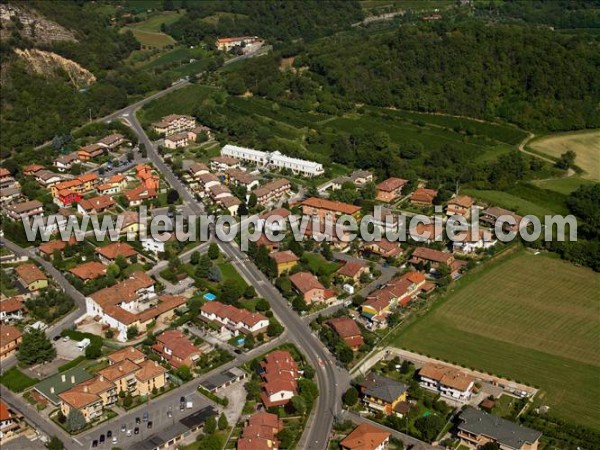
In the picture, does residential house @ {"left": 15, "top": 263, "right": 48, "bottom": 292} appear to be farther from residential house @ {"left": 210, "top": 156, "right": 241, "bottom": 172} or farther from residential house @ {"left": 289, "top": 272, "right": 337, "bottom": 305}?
residential house @ {"left": 210, "top": 156, "right": 241, "bottom": 172}

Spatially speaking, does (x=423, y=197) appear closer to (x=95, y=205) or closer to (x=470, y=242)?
(x=470, y=242)

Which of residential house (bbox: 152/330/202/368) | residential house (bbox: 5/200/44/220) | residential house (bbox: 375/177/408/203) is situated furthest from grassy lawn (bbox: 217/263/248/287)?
residential house (bbox: 5/200/44/220)

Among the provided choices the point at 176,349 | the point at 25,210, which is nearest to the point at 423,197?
the point at 176,349

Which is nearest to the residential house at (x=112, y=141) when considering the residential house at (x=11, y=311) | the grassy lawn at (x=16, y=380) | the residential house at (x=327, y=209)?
the residential house at (x=327, y=209)

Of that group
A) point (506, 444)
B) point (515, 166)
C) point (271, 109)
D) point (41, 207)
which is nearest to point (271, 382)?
point (506, 444)

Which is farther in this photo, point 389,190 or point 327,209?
point 389,190

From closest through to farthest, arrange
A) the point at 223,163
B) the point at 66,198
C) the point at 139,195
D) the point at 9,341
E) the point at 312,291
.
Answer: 1. the point at 9,341
2. the point at 312,291
3. the point at 66,198
4. the point at 139,195
5. the point at 223,163

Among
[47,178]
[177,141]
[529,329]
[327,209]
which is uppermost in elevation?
[47,178]
